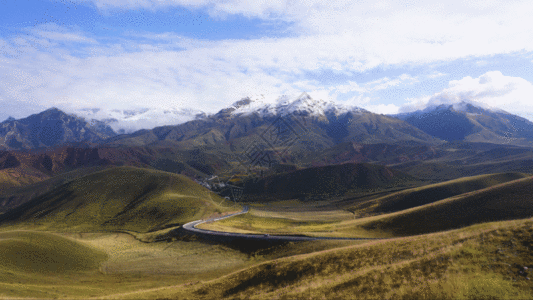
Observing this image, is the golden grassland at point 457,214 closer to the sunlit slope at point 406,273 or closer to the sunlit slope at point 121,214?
the sunlit slope at point 406,273

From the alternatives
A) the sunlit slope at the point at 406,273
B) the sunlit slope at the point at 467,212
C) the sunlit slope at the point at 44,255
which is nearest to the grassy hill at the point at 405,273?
the sunlit slope at the point at 406,273

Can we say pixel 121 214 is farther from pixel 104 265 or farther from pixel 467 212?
pixel 467 212

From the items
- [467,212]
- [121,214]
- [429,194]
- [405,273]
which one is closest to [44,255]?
[405,273]

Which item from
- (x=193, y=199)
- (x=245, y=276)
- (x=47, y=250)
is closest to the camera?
(x=245, y=276)

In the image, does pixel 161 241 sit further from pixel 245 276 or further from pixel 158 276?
pixel 245 276

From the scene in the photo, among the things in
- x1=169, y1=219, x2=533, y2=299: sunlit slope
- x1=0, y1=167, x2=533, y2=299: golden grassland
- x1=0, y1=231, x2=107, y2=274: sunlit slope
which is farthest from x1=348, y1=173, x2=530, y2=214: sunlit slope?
x1=0, y1=231, x2=107, y2=274: sunlit slope

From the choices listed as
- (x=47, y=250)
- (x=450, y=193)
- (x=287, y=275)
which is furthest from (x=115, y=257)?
(x=450, y=193)

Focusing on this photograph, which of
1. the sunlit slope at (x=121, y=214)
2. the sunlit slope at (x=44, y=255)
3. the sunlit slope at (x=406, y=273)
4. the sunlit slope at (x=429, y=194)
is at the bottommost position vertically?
the sunlit slope at (x=429, y=194)
